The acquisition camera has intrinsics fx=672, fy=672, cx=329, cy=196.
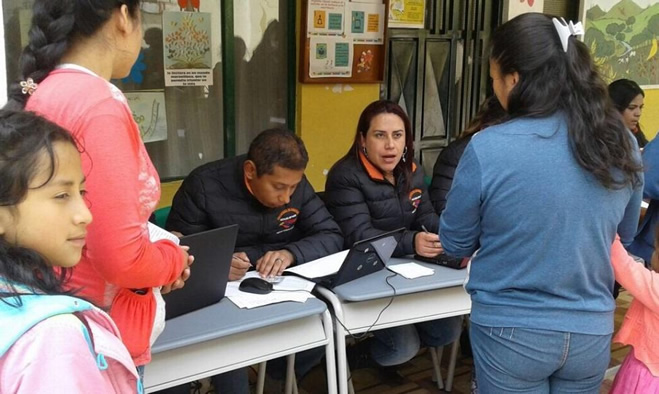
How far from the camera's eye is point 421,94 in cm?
468

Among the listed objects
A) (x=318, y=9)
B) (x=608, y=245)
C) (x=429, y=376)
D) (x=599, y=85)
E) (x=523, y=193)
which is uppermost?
(x=318, y=9)

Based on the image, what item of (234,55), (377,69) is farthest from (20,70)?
(377,69)

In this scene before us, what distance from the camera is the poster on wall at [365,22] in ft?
13.6

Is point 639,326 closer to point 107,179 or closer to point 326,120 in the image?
point 107,179

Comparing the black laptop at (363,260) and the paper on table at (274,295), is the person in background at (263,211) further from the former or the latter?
the black laptop at (363,260)

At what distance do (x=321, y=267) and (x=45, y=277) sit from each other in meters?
1.55

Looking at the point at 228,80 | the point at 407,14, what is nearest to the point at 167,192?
the point at 228,80

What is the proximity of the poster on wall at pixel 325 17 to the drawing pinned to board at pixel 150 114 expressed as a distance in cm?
99

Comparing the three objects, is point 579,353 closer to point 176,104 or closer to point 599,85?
point 599,85

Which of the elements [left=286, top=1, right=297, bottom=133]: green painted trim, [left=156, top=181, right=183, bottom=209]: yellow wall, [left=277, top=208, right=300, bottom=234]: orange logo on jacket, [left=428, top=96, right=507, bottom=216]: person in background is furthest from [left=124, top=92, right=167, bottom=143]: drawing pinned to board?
[left=428, top=96, right=507, bottom=216]: person in background

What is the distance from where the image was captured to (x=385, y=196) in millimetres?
2971

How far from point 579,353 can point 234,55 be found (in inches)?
109

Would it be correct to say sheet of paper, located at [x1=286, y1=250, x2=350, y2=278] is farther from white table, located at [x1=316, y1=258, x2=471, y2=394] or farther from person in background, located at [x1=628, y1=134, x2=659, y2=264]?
person in background, located at [x1=628, y1=134, x2=659, y2=264]

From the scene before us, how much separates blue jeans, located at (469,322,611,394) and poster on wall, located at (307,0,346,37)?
2663 mm
